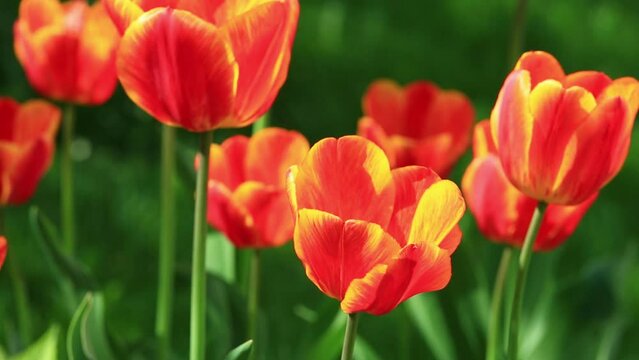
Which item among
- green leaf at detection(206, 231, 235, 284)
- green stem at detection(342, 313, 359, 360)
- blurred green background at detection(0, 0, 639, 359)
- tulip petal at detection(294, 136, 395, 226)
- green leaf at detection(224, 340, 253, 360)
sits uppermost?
tulip petal at detection(294, 136, 395, 226)

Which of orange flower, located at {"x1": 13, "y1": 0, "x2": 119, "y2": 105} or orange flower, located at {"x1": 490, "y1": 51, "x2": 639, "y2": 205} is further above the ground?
orange flower, located at {"x1": 490, "y1": 51, "x2": 639, "y2": 205}

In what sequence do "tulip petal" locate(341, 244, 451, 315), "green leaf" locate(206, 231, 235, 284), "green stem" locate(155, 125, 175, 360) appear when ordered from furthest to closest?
"green leaf" locate(206, 231, 235, 284), "green stem" locate(155, 125, 175, 360), "tulip petal" locate(341, 244, 451, 315)

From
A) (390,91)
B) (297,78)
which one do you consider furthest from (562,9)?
(390,91)

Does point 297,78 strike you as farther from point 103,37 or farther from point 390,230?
point 390,230

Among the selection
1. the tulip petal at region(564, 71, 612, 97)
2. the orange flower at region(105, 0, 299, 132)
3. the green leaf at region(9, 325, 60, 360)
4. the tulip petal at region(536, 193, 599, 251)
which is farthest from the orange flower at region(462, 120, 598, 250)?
the green leaf at region(9, 325, 60, 360)

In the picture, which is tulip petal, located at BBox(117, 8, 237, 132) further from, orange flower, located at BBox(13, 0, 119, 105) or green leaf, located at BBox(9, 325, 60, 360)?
orange flower, located at BBox(13, 0, 119, 105)

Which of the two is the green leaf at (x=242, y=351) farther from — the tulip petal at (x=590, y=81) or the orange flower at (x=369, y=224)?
the tulip petal at (x=590, y=81)
